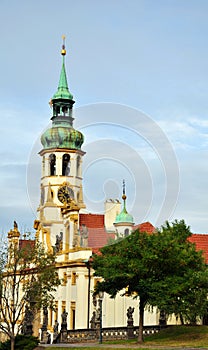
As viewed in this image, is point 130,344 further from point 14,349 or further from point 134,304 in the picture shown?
point 134,304

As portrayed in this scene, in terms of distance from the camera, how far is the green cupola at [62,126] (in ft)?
281

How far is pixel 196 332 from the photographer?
1777 inches

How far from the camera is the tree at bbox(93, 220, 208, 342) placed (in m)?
44.1

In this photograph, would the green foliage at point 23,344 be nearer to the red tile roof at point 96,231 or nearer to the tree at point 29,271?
the tree at point 29,271

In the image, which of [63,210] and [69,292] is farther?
[63,210]

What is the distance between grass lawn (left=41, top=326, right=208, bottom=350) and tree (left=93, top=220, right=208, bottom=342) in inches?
46.2

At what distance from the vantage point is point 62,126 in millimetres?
87375

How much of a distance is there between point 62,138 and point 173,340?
151ft

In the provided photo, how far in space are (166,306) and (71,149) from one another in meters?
43.1

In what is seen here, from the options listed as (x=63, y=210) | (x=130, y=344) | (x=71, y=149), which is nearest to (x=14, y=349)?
(x=130, y=344)

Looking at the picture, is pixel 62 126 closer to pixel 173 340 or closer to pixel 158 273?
pixel 158 273

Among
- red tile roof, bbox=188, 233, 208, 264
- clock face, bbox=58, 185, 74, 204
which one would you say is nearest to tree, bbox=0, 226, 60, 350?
red tile roof, bbox=188, 233, 208, 264

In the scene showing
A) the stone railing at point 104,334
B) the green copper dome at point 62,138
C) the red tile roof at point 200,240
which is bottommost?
the stone railing at point 104,334

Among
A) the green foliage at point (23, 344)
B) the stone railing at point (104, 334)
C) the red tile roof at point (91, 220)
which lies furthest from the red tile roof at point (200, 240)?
the green foliage at point (23, 344)
